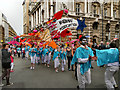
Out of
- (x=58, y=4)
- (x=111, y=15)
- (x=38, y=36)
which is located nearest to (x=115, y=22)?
(x=111, y=15)

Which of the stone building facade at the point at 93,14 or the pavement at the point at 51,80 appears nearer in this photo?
the pavement at the point at 51,80

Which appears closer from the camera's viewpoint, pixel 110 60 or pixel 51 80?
pixel 110 60

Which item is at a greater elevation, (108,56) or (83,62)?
(108,56)

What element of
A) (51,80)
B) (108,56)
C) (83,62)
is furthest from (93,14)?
(83,62)

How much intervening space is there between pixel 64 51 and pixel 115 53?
4.95 metres

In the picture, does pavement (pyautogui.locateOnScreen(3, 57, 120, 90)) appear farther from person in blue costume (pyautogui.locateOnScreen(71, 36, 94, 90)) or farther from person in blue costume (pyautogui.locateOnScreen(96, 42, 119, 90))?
person in blue costume (pyautogui.locateOnScreen(71, 36, 94, 90))

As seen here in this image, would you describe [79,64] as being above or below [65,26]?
below

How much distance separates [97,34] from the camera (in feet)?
84.1

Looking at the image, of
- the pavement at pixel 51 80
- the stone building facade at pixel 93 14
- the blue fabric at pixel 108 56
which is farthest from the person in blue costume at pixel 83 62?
the stone building facade at pixel 93 14

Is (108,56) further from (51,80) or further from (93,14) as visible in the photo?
(93,14)

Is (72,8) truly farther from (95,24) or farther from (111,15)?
(111,15)

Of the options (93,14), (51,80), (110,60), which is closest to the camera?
(110,60)

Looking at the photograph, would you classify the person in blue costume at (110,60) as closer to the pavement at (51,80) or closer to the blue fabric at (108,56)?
the blue fabric at (108,56)

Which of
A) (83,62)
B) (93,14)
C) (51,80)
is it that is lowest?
(51,80)
